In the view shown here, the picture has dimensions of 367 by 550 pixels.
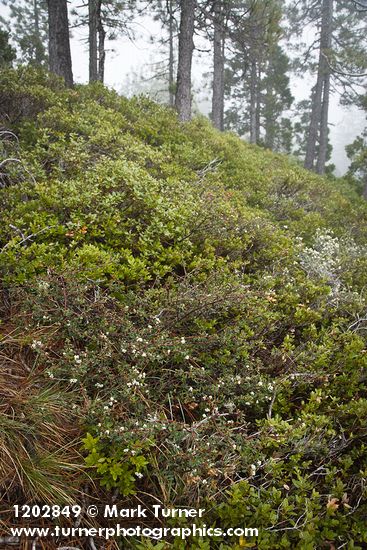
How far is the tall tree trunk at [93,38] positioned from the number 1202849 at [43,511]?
13914 mm

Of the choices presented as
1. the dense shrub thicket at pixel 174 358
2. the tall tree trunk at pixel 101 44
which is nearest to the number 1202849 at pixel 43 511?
the dense shrub thicket at pixel 174 358

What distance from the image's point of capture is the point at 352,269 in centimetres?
537

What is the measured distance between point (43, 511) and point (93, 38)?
1542 centimetres

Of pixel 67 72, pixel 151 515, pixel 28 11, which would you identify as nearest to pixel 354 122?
pixel 28 11

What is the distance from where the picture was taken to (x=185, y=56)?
32.9 ft

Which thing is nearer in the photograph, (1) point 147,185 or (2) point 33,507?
(2) point 33,507

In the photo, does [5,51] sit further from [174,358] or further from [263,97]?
[263,97]

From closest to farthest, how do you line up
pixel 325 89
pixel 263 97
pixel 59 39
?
1. pixel 59 39
2. pixel 325 89
3. pixel 263 97

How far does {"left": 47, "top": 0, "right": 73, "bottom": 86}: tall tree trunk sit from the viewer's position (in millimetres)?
8297

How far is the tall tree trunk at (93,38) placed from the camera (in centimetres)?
1199

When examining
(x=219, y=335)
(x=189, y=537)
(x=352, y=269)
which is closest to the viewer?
(x=189, y=537)

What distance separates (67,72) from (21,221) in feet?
23.1

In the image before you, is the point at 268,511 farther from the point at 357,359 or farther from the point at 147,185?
the point at 147,185

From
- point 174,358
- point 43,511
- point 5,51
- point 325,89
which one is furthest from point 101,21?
point 43,511
